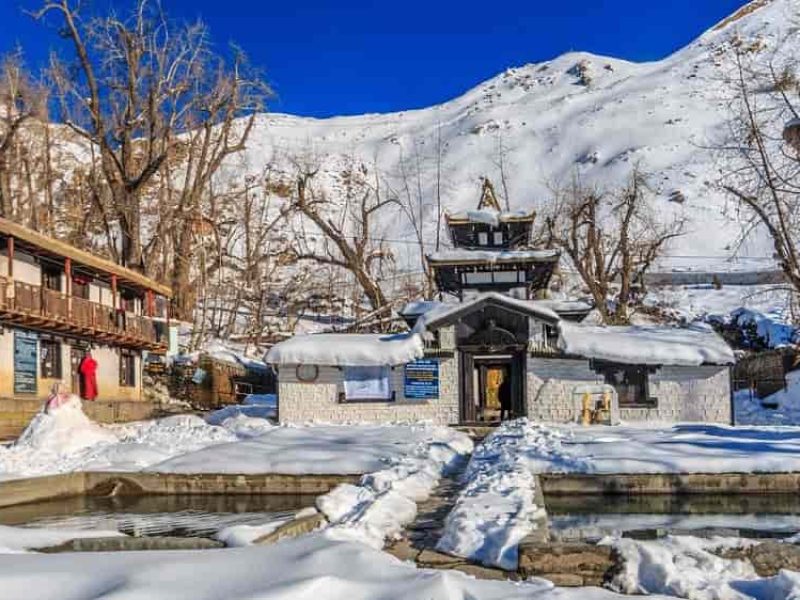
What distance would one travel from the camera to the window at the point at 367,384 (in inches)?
950

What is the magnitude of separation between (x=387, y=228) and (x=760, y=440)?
62898 millimetres

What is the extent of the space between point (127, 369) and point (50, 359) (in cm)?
552

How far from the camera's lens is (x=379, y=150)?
315ft

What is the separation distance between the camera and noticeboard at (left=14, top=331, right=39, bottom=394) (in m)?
24.6


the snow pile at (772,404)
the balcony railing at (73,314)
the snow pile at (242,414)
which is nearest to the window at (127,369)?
the balcony railing at (73,314)

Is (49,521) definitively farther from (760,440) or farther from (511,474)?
(760,440)

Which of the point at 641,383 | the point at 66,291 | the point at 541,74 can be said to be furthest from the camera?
the point at 541,74

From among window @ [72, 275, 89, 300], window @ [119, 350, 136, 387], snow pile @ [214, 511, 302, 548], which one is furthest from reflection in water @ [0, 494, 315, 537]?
window @ [119, 350, 136, 387]

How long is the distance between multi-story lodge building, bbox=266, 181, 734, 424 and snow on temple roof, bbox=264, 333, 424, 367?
1.1 inches

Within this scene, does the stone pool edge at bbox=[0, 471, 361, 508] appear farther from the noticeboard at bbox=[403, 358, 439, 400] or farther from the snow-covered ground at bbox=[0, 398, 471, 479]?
the noticeboard at bbox=[403, 358, 439, 400]

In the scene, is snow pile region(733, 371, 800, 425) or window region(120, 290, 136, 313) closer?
Answer: snow pile region(733, 371, 800, 425)

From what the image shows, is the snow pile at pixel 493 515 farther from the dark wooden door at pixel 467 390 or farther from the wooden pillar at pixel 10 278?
the wooden pillar at pixel 10 278

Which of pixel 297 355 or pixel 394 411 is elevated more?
pixel 297 355

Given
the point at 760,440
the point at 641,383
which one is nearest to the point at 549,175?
the point at 641,383
